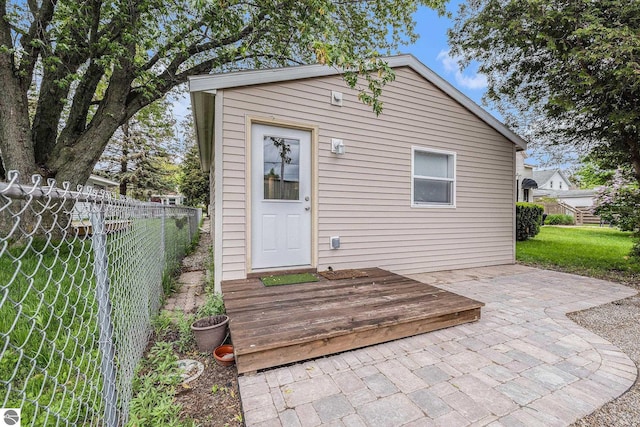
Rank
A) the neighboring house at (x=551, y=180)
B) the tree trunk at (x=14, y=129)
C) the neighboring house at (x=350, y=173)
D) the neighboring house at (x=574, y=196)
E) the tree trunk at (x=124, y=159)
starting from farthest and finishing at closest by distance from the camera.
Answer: the neighboring house at (x=551, y=180), the neighboring house at (x=574, y=196), the tree trunk at (x=124, y=159), the tree trunk at (x=14, y=129), the neighboring house at (x=350, y=173)

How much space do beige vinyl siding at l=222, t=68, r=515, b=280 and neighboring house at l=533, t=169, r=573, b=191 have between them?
28.9 meters

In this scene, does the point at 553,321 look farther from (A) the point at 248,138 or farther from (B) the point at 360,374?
(A) the point at 248,138

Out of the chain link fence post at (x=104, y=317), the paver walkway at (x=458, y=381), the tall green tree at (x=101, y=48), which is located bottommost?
the paver walkway at (x=458, y=381)

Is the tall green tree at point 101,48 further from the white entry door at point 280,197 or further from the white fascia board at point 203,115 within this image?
the white entry door at point 280,197

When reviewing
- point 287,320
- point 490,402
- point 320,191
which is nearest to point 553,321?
point 490,402

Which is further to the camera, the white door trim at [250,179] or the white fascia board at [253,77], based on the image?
the white door trim at [250,179]

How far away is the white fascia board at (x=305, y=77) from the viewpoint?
3.65 meters

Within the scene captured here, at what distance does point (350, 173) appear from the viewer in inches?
180

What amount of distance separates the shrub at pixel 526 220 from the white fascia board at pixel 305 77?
4776 mm

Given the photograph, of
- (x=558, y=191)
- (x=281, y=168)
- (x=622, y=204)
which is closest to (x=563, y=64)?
(x=622, y=204)

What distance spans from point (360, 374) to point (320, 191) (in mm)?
2658

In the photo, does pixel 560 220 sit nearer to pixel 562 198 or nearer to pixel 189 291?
pixel 562 198

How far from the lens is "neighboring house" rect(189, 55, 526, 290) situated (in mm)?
3816

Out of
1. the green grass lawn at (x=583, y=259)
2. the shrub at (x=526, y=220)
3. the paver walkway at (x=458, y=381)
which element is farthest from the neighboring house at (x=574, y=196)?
the paver walkway at (x=458, y=381)
